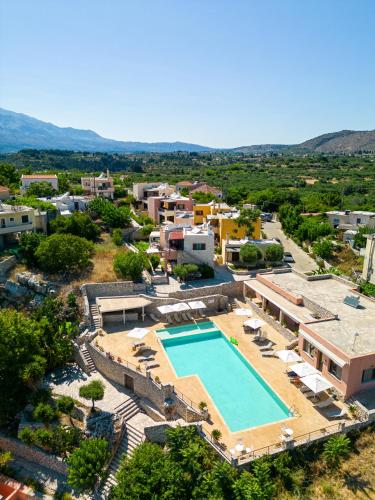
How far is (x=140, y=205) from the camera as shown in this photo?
65875mm

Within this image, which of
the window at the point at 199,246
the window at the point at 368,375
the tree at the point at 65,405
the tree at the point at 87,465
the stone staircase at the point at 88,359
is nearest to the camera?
the tree at the point at 87,465

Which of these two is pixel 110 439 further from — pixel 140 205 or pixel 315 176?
pixel 315 176

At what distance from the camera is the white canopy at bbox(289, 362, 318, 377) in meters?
24.1

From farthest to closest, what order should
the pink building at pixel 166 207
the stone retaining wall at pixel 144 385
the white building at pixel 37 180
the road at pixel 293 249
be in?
the white building at pixel 37 180 → the pink building at pixel 166 207 → the road at pixel 293 249 → the stone retaining wall at pixel 144 385

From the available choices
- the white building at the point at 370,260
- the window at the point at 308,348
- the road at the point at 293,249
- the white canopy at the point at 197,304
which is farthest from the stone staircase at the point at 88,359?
the white building at the point at 370,260

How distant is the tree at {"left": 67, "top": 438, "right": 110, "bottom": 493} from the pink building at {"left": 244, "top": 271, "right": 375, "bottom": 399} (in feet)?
49.6

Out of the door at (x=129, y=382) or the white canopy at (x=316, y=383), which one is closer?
the white canopy at (x=316, y=383)

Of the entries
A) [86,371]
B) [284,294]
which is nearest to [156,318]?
[86,371]

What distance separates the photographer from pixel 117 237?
44844 mm

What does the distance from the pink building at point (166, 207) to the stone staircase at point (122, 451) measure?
1487 inches

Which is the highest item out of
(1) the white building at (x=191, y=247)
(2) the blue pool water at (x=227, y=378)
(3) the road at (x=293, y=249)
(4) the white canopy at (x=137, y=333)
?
(1) the white building at (x=191, y=247)

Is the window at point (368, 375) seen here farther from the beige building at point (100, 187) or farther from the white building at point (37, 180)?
the white building at point (37, 180)

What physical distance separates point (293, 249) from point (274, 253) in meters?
11.0

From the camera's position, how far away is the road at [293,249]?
151 feet
